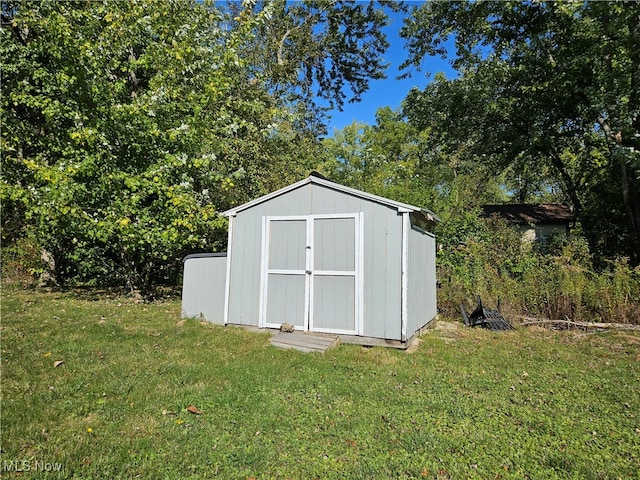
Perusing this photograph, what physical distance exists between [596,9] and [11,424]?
12698mm

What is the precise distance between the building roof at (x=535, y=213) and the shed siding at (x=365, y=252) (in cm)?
1279

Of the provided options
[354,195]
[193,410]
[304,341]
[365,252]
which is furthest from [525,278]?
[193,410]

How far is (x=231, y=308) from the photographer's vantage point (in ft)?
21.2

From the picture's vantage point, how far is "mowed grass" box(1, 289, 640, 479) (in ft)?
7.93

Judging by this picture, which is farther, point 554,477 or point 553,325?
point 553,325

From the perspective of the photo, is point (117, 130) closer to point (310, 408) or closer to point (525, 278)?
point (310, 408)

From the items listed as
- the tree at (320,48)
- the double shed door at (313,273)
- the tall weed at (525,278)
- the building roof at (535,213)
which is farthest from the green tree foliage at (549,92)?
the double shed door at (313,273)

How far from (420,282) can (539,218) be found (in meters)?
14.0

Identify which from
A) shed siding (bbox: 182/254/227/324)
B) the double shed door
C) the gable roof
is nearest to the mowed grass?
the double shed door

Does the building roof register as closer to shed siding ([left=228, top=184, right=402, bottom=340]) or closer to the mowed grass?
the mowed grass

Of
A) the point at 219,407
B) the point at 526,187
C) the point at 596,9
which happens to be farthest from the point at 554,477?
the point at 526,187

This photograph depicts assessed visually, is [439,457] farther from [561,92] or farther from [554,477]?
[561,92]

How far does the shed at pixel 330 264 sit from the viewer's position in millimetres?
5289

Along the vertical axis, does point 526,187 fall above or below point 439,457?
above
